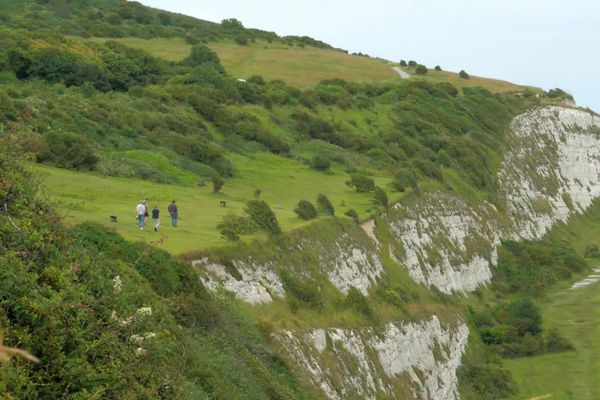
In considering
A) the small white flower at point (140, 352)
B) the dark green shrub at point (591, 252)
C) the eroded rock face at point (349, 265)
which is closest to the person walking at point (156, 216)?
the eroded rock face at point (349, 265)

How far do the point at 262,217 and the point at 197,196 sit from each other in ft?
26.2

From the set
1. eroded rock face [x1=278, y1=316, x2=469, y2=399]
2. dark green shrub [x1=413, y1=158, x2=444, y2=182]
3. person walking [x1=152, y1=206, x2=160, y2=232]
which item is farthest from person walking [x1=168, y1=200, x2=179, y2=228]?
dark green shrub [x1=413, y1=158, x2=444, y2=182]

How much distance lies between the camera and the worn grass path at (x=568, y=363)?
1761 inches

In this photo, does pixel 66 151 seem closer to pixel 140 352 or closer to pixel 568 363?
pixel 140 352

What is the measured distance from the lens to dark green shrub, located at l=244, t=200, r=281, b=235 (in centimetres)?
Result: 3719

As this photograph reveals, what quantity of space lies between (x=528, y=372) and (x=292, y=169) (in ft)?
72.8

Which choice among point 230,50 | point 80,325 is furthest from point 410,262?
point 230,50

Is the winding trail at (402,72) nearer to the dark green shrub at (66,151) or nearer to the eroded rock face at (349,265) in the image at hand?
the eroded rock face at (349,265)

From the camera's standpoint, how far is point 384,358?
3903 centimetres

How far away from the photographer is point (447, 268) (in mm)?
60188

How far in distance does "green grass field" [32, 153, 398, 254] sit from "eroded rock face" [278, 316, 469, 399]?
5.39 m

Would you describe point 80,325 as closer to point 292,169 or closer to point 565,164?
point 292,169

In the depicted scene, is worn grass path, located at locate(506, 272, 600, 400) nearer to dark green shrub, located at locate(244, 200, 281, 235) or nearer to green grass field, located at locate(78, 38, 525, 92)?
dark green shrub, located at locate(244, 200, 281, 235)

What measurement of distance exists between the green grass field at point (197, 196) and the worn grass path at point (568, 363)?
1277 centimetres
